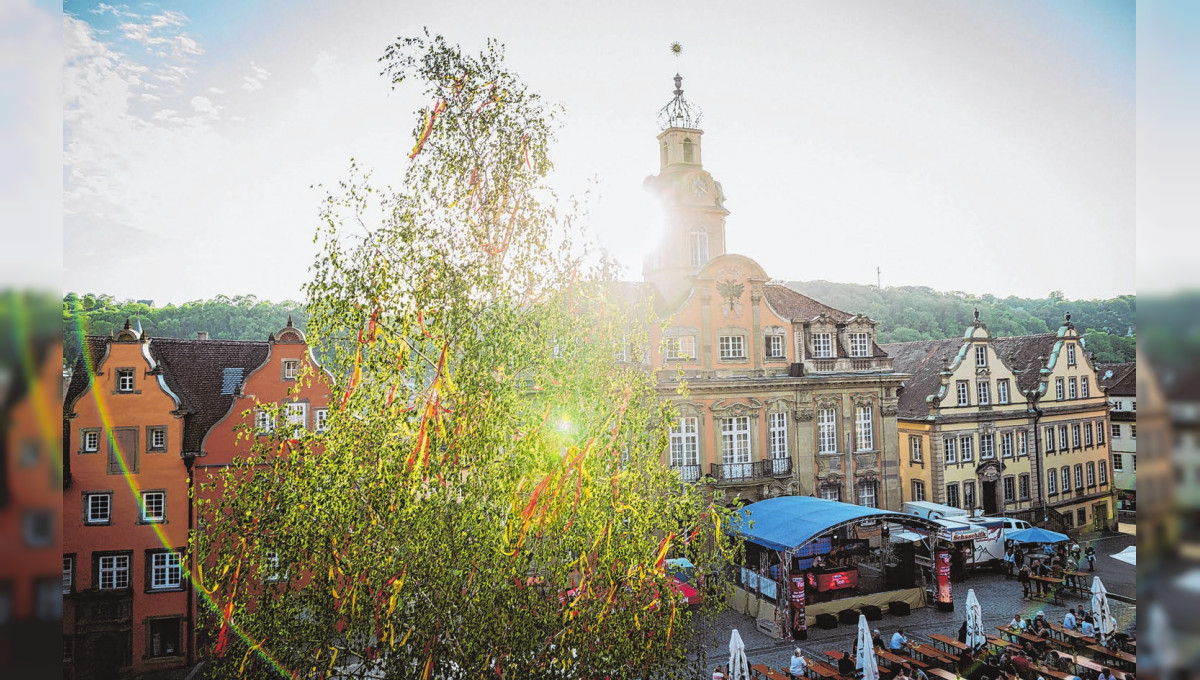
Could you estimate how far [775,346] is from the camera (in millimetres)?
24547

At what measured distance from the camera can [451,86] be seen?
9.17 m

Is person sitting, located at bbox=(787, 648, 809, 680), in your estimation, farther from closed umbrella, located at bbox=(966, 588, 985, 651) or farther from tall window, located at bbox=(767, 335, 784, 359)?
tall window, located at bbox=(767, 335, 784, 359)

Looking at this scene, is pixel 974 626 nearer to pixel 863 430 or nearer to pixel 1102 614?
pixel 1102 614

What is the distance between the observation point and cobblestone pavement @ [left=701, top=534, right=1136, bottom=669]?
16.9 metres

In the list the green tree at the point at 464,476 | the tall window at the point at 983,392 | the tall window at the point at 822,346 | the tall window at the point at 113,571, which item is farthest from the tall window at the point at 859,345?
the tall window at the point at 113,571

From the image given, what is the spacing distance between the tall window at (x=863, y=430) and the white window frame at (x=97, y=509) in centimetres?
2392

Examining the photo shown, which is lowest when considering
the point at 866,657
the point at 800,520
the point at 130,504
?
the point at 866,657

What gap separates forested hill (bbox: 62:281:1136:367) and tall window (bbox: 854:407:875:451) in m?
5.85

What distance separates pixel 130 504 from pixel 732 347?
740 inches

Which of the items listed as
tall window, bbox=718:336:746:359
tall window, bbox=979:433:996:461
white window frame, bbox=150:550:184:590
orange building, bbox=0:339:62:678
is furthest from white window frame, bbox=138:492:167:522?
tall window, bbox=979:433:996:461

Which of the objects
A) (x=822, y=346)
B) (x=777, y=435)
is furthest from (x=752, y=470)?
(x=822, y=346)

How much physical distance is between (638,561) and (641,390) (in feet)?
7.82

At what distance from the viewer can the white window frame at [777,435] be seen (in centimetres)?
2386

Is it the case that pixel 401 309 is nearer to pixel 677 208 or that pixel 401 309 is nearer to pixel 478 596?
pixel 478 596
